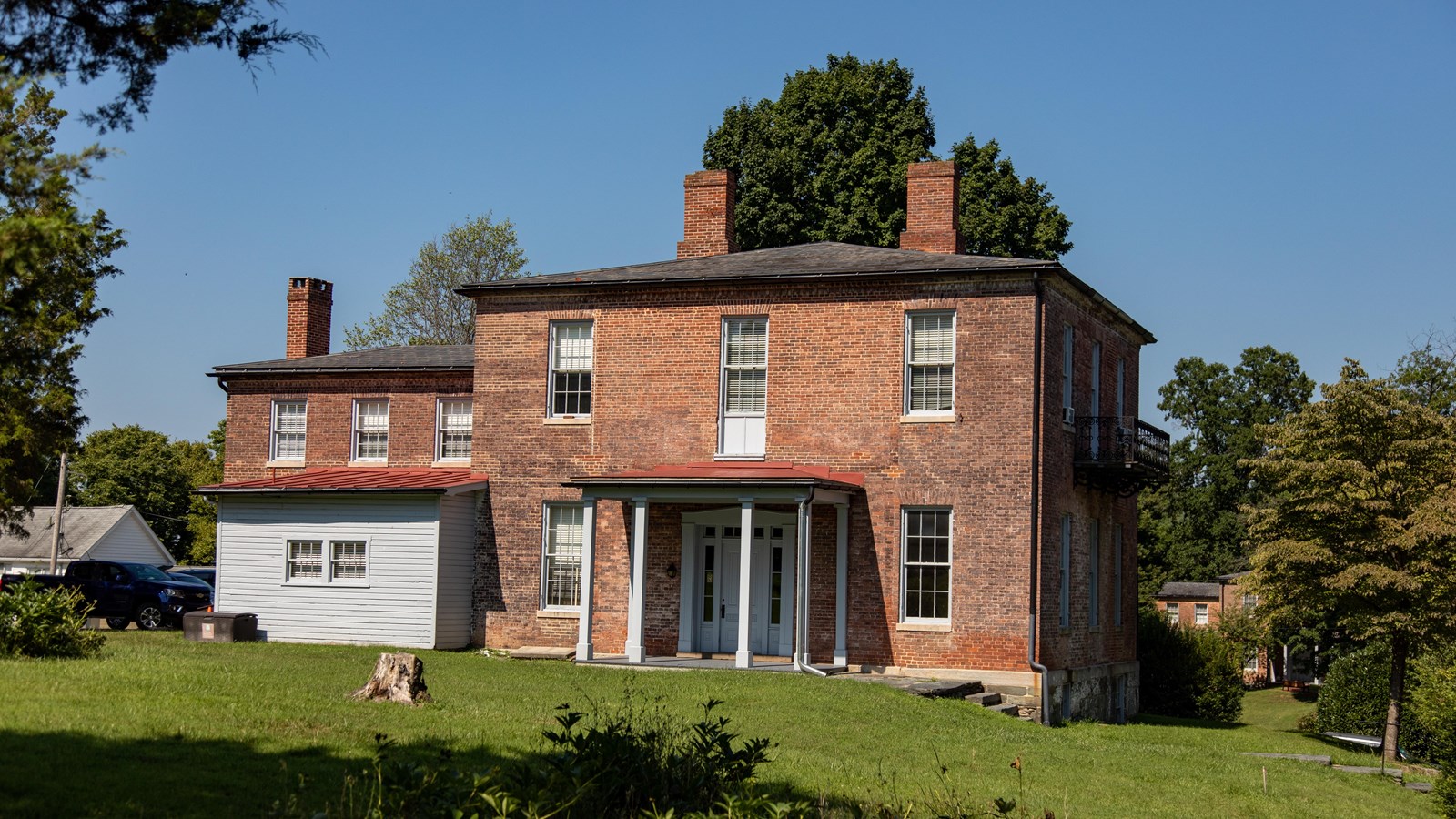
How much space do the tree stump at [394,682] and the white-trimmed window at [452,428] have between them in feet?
51.3

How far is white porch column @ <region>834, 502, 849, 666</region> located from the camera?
24.4 meters

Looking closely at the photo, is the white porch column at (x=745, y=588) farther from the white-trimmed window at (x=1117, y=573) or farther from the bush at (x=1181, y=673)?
the bush at (x=1181, y=673)

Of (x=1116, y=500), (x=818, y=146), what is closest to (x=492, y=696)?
(x=1116, y=500)

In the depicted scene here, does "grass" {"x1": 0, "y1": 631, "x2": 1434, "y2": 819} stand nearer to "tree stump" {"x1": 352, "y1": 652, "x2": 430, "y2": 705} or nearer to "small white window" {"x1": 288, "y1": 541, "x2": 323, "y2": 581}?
"tree stump" {"x1": 352, "y1": 652, "x2": 430, "y2": 705}

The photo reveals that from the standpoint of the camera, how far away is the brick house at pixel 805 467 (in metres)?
24.1

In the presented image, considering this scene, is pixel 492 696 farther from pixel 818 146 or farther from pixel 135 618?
pixel 818 146

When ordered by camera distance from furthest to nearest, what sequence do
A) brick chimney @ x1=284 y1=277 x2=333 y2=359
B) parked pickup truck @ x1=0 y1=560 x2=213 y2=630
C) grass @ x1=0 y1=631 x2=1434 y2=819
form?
brick chimney @ x1=284 y1=277 x2=333 y2=359 < parked pickup truck @ x1=0 y1=560 x2=213 y2=630 < grass @ x1=0 y1=631 x2=1434 y2=819

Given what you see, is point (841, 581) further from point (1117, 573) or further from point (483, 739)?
point (483, 739)

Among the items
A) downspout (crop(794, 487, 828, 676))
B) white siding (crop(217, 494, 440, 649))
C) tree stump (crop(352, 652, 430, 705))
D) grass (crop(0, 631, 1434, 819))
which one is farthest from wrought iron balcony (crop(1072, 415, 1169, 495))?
tree stump (crop(352, 652, 430, 705))

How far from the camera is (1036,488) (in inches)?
942

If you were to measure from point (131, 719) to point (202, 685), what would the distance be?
2557mm

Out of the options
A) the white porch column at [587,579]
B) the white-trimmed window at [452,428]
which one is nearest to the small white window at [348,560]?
the white-trimmed window at [452,428]

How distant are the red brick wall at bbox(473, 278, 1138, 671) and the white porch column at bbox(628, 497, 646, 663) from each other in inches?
50.0

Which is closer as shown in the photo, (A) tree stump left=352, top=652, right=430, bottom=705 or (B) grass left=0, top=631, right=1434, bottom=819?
(B) grass left=0, top=631, right=1434, bottom=819
